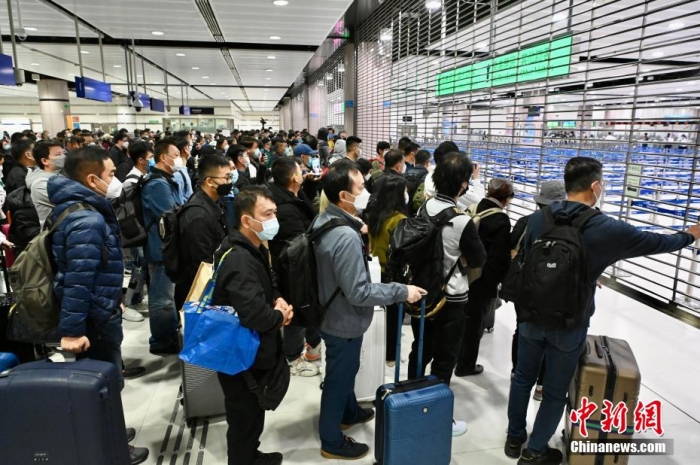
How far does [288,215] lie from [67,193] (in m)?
1.47

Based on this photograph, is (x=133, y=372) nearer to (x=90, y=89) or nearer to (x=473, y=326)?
(x=473, y=326)

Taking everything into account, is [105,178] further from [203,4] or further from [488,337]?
[203,4]

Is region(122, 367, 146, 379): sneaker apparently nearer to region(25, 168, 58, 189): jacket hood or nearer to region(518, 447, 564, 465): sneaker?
region(25, 168, 58, 189): jacket hood

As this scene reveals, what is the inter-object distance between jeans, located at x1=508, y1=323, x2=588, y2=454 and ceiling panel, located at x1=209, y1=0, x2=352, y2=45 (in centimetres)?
596

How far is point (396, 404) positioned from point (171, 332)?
2362 millimetres

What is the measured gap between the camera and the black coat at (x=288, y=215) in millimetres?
3307

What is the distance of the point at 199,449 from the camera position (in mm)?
2607

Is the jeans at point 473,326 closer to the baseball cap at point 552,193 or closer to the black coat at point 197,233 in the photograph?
the baseball cap at point 552,193

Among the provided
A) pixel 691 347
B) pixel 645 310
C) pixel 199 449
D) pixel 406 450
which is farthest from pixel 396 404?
pixel 645 310

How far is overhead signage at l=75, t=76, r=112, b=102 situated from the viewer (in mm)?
9672

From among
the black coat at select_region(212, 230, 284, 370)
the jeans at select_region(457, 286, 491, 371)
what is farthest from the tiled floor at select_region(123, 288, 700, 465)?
the black coat at select_region(212, 230, 284, 370)

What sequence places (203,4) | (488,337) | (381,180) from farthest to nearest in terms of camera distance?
(203,4), (488,337), (381,180)

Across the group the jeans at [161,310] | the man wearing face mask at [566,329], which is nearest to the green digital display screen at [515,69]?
the man wearing face mask at [566,329]

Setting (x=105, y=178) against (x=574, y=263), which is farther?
(x=105, y=178)
